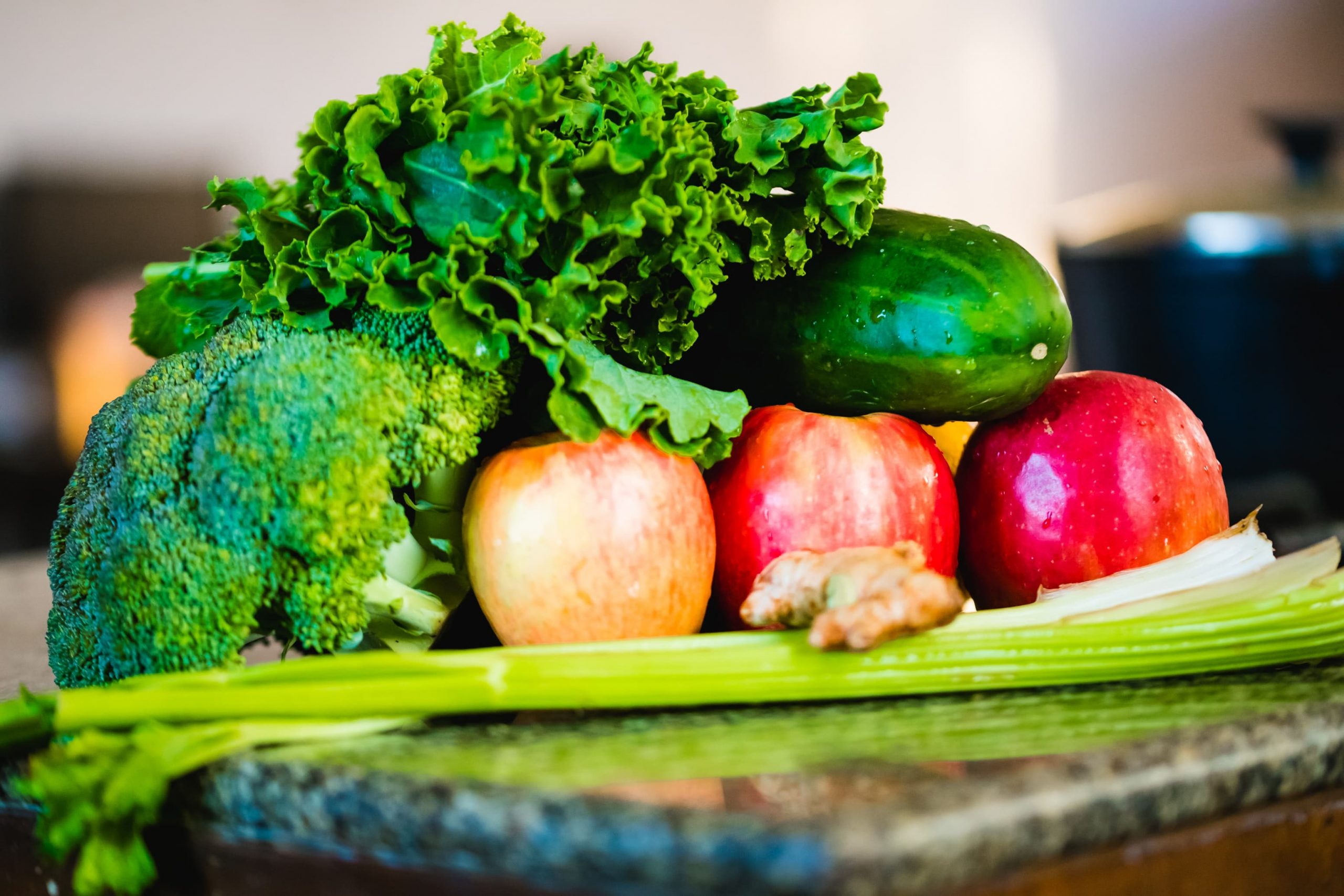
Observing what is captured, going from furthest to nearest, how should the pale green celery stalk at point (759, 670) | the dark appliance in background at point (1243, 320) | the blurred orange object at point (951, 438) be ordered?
the dark appliance in background at point (1243, 320)
the blurred orange object at point (951, 438)
the pale green celery stalk at point (759, 670)

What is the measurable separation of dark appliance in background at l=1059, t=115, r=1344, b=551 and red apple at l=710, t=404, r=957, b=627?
4.33 ft

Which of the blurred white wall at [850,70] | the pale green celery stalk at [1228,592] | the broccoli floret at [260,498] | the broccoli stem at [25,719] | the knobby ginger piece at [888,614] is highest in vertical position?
the blurred white wall at [850,70]

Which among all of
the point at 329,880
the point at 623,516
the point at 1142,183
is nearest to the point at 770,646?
the point at 623,516

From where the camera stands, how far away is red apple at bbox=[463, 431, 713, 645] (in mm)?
667

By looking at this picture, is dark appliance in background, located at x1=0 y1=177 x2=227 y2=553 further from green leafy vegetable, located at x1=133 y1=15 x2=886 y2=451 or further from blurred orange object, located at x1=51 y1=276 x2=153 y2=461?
green leafy vegetable, located at x1=133 y1=15 x2=886 y2=451

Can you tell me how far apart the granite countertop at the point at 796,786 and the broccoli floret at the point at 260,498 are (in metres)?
0.11

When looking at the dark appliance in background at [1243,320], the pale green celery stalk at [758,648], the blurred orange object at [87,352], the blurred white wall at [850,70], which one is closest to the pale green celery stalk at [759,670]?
the pale green celery stalk at [758,648]

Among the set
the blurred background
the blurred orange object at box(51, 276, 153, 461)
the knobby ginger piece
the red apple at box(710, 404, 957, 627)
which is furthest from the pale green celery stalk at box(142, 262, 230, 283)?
the blurred orange object at box(51, 276, 153, 461)

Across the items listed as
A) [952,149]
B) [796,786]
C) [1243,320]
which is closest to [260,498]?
[796,786]

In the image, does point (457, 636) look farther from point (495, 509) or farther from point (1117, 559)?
point (1117, 559)

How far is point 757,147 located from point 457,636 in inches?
17.3

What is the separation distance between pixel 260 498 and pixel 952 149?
4074 mm

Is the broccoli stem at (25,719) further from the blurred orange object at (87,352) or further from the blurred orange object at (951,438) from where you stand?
the blurred orange object at (87,352)

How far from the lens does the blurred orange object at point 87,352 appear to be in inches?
127
